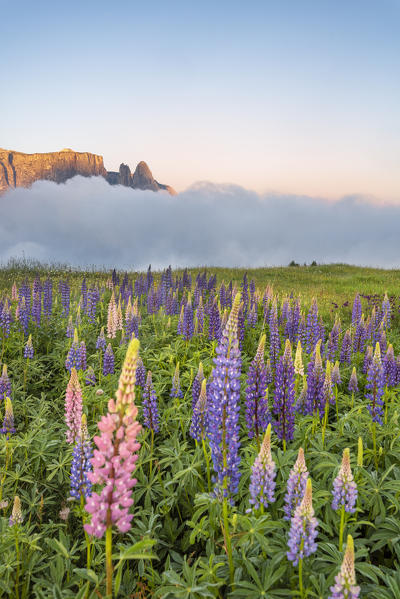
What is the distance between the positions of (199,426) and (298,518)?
174 centimetres

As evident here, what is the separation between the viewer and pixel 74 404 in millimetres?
3180

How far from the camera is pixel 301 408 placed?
4773mm

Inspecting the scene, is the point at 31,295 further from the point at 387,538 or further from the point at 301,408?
the point at 387,538

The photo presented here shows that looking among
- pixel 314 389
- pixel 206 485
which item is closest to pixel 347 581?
pixel 206 485

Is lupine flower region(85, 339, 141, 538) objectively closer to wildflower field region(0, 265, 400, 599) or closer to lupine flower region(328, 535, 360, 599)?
wildflower field region(0, 265, 400, 599)

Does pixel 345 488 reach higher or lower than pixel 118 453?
lower

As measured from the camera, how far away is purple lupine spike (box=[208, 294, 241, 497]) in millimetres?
2545

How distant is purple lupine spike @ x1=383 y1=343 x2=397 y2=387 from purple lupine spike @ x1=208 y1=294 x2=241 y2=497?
338 centimetres

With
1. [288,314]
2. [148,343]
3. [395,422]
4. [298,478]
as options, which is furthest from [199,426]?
[288,314]

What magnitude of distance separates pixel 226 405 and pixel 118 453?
0.91m

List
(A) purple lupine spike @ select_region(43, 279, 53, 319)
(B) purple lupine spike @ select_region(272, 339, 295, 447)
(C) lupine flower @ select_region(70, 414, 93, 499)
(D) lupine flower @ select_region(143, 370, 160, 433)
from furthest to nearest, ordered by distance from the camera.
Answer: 1. (A) purple lupine spike @ select_region(43, 279, 53, 319)
2. (D) lupine flower @ select_region(143, 370, 160, 433)
3. (B) purple lupine spike @ select_region(272, 339, 295, 447)
4. (C) lupine flower @ select_region(70, 414, 93, 499)

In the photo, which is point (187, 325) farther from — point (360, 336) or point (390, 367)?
point (390, 367)

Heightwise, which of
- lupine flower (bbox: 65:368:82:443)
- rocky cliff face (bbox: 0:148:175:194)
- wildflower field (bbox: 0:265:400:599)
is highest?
rocky cliff face (bbox: 0:148:175:194)

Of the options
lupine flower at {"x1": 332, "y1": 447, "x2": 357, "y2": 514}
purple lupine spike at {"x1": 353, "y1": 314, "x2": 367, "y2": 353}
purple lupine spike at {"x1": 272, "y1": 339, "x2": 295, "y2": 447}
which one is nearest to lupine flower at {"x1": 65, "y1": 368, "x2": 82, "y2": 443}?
purple lupine spike at {"x1": 272, "y1": 339, "x2": 295, "y2": 447}
